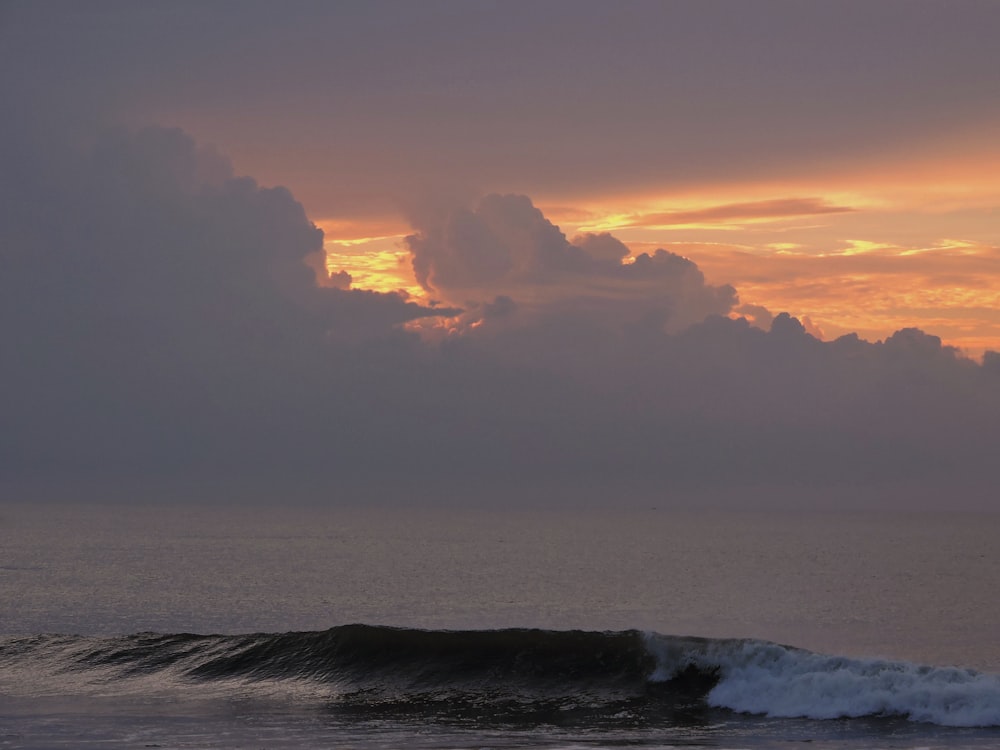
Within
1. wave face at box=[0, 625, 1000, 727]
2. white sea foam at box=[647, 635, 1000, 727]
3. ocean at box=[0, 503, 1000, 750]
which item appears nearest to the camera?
ocean at box=[0, 503, 1000, 750]

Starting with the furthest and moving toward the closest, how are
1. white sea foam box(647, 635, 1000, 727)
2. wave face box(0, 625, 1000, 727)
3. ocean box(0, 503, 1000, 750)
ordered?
wave face box(0, 625, 1000, 727)
white sea foam box(647, 635, 1000, 727)
ocean box(0, 503, 1000, 750)

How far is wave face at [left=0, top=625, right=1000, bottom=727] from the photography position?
71.5ft

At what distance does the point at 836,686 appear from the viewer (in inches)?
869

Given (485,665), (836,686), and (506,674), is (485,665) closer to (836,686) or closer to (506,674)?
(506,674)

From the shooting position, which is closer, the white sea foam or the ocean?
the ocean

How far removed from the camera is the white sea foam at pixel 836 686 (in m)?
21.0

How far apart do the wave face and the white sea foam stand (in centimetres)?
3

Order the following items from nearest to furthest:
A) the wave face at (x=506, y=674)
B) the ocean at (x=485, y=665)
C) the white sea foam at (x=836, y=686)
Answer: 1. the ocean at (x=485, y=665)
2. the white sea foam at (x=836, y=686)
3. the wave face at (x=506, y=674)

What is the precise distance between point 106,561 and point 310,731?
2315 inches

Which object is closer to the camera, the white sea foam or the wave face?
the white sea foam

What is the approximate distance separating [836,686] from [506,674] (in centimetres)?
781

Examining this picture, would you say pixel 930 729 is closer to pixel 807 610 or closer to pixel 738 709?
pixel 738 709

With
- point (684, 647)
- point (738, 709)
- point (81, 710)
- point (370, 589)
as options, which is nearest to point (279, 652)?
point (81, 710)

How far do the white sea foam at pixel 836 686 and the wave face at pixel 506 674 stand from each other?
3cm
